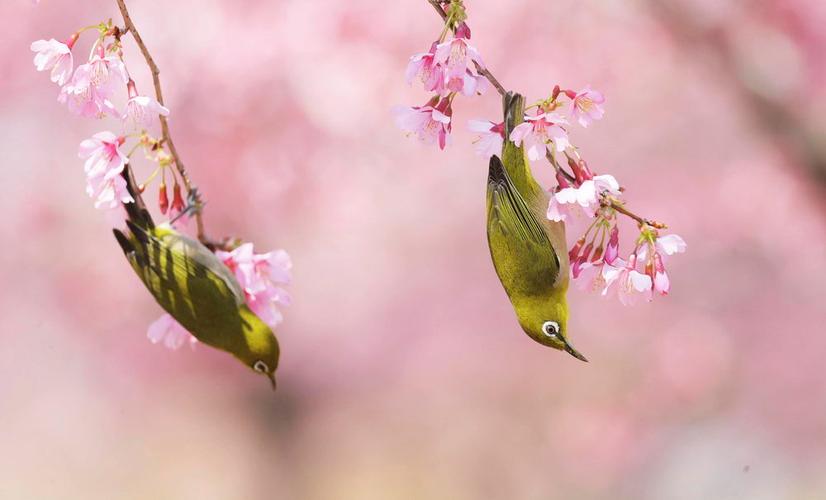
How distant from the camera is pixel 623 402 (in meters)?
1.22

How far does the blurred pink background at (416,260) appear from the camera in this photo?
1.19 metres

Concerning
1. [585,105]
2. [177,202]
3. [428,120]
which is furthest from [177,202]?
[585,105]

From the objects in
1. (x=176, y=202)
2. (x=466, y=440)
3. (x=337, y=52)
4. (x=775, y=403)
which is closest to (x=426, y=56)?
(x=176, y=202)

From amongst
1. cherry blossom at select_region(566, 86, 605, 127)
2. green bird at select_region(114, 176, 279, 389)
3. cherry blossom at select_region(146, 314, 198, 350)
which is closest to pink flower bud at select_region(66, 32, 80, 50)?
green bird at select_region(114, 176, 279, 389)

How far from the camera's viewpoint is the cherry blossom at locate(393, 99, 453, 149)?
614 millimetres

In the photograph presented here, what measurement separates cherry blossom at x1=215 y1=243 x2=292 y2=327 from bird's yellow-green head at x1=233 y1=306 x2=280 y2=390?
3cm

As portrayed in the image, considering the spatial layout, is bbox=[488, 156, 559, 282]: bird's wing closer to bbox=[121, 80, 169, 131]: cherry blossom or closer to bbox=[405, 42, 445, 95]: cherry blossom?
bbox=[405, 42, 445, 95]: cherry blossom

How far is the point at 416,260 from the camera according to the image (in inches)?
48.6

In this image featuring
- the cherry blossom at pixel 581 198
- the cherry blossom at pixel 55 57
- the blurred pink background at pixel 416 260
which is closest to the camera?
the cherry blossom at pixel 581 198

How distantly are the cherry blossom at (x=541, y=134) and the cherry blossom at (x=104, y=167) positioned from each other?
0.99 feet

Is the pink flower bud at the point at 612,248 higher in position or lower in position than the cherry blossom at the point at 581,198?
lower

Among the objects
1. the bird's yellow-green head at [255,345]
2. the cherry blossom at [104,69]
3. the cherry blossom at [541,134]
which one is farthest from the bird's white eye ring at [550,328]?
the cherry blossom at [104,69]

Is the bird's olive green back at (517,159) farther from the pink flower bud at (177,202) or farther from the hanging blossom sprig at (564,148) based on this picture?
the pink flower bud at (177,202)

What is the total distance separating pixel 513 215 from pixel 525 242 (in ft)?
0.07
